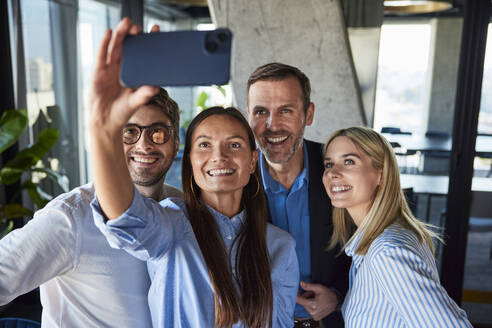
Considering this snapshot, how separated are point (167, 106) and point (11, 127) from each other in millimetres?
2294

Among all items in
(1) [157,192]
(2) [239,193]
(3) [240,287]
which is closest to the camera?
(3) [240,287]

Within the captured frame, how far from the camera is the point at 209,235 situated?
53.7 inches

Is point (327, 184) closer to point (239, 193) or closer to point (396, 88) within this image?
point (239, 193)

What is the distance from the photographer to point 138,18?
12.5 ft

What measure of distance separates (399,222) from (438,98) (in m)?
2.29

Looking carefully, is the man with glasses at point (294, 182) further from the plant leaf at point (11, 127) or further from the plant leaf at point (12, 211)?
the plant leaf at point (12, 211)

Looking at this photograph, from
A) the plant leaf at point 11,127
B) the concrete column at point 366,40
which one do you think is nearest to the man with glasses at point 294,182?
the concrete column at point 366,40

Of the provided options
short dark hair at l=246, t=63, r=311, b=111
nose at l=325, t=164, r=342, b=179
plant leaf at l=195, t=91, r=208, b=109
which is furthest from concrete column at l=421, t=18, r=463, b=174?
plant leaf at l=195, t=91, r=208, b=109

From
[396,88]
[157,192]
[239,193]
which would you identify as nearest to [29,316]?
[157,192]

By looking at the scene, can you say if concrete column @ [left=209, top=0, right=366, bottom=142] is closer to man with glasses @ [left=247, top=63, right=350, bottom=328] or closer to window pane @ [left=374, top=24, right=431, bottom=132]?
window pane @ [left=374, top=24, right=431, bottom=132]

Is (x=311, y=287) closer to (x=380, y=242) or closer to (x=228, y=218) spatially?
(x=380, y=242)

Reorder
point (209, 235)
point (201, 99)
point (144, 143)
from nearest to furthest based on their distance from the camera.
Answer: point (209, 235) < point (144, 143) < point (201, 99)

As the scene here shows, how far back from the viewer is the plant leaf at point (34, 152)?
11.3 ft

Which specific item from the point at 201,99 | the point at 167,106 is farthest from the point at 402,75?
the point at 201,99
